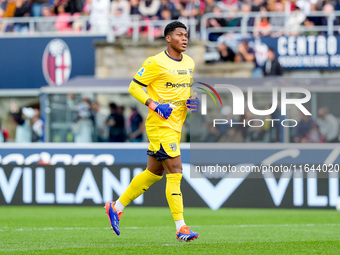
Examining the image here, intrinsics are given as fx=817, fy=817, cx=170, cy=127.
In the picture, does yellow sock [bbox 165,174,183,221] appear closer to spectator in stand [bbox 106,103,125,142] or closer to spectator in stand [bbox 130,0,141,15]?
spectator in stand [bbox 106,103,125,142]

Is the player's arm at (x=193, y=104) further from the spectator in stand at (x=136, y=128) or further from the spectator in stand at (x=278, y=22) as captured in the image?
the spectator in stand at (x=278, y=22)

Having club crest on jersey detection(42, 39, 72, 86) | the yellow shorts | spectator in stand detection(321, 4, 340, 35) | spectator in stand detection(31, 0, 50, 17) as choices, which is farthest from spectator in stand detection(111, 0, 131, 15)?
the yellow shorts

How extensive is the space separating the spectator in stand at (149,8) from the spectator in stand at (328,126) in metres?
6.61

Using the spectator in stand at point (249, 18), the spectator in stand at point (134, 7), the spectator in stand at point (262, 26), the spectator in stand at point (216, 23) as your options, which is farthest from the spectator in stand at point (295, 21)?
the spectator in stand at point (134, 7)

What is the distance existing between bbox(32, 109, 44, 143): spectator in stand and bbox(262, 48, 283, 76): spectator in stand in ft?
19.8

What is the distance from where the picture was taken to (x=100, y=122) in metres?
20.2

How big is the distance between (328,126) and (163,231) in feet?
27.5

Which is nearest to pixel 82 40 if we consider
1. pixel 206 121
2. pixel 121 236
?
pixel 206 121

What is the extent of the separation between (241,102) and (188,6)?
15.3 feet

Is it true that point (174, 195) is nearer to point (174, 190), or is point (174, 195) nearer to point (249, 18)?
point (174, 190)

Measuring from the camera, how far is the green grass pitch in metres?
8.52

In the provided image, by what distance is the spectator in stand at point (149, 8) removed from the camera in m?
23.3

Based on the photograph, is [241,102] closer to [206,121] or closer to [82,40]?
[206,121]

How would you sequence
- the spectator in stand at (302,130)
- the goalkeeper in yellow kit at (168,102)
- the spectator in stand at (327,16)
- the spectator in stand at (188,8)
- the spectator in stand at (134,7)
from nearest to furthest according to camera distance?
the goalkeeper in yellow kit at (168,102), the spectator in stand at (302,130), the spectator in stand at (327,16), the spectator in stand at (188,8), the spectator in stand at (134,7)
